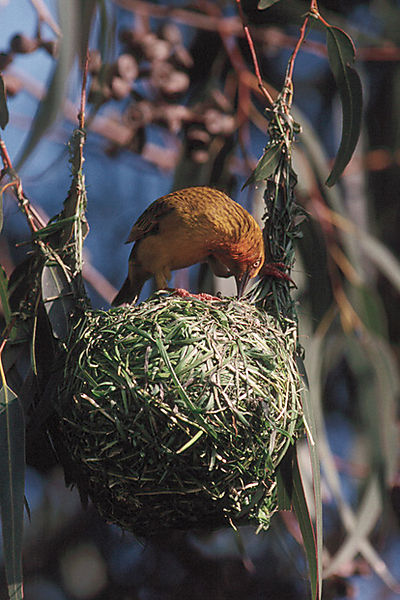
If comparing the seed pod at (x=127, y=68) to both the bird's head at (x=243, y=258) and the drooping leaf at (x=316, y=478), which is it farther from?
the drooping leaf at (x=316, y=478)

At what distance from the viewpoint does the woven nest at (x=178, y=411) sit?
977mm

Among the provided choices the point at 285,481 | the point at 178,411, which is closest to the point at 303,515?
the point at 285,481

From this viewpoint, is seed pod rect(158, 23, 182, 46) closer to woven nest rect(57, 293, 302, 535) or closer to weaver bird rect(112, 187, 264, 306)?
weaver bird rect(112, 187, 264, 306)

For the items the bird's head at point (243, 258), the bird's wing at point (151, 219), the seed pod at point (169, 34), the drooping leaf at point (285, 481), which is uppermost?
the seed pod at point (169, 34)

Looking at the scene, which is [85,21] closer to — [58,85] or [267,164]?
[58,85]

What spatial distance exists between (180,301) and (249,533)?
1.16 metres

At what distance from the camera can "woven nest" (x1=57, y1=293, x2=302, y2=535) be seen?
3.20ft

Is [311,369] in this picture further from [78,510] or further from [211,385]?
[78,510]

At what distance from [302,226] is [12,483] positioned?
0.69 metres

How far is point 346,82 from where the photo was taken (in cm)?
127

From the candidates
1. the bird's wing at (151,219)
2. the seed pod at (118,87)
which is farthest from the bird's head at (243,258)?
the seed pod at (118,87)

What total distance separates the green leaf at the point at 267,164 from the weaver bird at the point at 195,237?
0.07 metres

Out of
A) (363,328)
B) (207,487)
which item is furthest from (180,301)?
(363,328)

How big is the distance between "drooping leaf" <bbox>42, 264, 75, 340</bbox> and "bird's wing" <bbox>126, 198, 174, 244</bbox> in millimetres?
174
